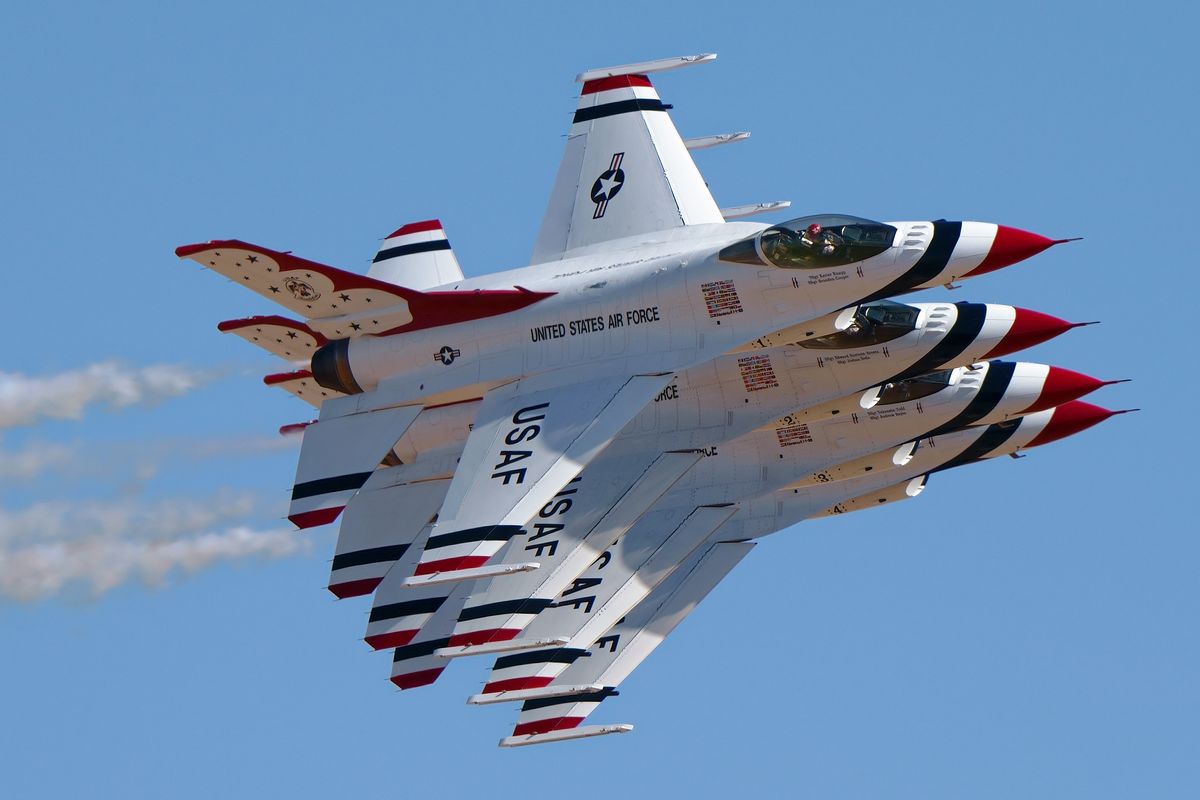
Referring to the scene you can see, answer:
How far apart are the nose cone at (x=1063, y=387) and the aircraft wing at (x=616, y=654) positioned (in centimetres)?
568

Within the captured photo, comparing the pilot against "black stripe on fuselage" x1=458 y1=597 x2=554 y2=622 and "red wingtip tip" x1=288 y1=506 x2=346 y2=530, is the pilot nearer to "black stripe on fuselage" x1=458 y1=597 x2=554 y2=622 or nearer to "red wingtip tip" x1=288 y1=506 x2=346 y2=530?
"black stripe on fuselage" x1=458 y1=597 x2=554 y2=622

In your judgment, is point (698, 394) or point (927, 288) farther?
point (698, 394)

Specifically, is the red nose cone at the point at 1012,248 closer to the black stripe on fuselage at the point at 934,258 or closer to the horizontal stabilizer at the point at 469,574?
the black stripe on fuselage at the point at 934,258

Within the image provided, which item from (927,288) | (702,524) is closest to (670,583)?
(702,524)

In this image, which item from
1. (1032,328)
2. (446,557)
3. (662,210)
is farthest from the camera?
(662,210)

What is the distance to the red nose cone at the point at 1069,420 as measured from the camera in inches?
1709

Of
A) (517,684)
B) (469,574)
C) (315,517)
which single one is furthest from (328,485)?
(517,684)

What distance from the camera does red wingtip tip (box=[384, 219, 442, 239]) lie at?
1800 inches

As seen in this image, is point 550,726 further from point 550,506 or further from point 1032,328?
point 1032,328

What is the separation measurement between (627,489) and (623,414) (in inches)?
95.5

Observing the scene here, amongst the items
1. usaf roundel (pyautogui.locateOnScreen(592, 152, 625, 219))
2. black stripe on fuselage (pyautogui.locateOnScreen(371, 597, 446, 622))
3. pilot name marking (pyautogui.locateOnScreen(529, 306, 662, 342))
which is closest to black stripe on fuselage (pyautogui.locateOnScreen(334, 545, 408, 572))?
black stripe on fuselage (pyautogui.locateOnScreen(371, 597, 446, 622))

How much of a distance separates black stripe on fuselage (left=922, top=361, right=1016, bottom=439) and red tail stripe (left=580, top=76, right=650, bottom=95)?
27.7ft

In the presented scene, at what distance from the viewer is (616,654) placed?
1634 inches

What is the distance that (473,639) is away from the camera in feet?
128
